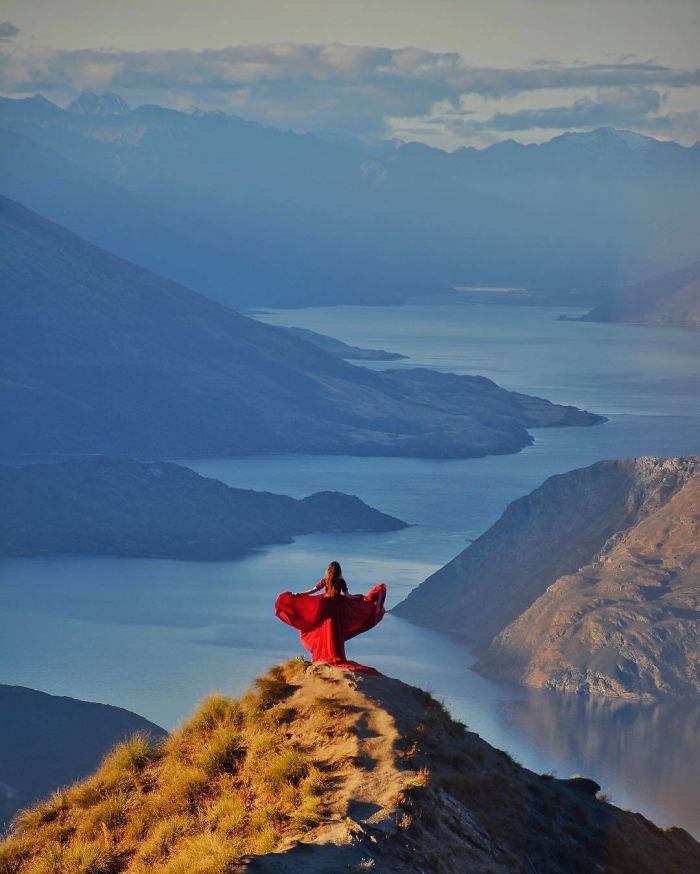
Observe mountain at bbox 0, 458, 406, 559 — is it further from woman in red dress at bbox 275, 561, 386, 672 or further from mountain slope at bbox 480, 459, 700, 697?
woman in red dress at bbox 275, 561, 386, 672

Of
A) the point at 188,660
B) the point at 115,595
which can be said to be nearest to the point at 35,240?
the point at 115,595

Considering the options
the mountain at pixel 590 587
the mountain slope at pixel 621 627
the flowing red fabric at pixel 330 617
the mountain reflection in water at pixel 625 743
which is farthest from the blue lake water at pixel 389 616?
the flowing red fabric at pixel 330 617

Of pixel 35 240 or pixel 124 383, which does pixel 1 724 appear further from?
pixel 35 240

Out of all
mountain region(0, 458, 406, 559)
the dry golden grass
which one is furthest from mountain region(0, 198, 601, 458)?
the dry golden grass

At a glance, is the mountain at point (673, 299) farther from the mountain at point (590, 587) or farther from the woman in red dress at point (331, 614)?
the woman in red dress at point (331, 614)

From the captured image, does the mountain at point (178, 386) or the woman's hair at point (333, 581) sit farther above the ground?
the mountain at point (178, 386)

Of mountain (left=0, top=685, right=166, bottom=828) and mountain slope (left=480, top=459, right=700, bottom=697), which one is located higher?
mountain slope (left=480, top=459, right=700, bottom=697)

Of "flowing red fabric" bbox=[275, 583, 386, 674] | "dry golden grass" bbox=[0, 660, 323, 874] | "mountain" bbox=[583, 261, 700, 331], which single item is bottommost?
"dry golden grass" bbox=[0, 660, 323, 874]
